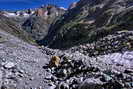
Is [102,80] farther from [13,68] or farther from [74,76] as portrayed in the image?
[13,68]

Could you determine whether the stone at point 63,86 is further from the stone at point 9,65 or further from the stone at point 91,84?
the stone at point 9,65

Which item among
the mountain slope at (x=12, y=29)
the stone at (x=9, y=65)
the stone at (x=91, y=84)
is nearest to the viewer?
the stone at (x=91, y=84)

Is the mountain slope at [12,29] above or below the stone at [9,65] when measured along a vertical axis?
above

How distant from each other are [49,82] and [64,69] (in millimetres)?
2323

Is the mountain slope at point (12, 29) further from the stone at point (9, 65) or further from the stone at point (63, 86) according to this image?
the stone at point (63, 86)

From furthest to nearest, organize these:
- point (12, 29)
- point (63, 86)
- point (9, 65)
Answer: point (12, 29) → point (9, 65) → point (63, 86)

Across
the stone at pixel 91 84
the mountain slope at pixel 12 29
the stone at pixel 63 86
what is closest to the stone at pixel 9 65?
the stone at pixel 63 86

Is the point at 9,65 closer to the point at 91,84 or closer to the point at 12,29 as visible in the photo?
the point at 91,84

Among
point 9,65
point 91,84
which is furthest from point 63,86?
point 9,65

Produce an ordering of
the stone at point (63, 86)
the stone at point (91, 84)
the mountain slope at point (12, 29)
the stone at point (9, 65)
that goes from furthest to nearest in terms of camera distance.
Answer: the mountain slope at point (12, 29)
the stone at point (9, 65)
the stone at point (63, 86)
the stone at point (91, 84)

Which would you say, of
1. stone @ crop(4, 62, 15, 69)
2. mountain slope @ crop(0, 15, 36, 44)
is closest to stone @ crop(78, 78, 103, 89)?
stone @ crop(4, 62, 15, 69)

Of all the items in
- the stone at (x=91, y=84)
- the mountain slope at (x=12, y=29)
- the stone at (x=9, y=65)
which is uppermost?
→ the mountain slope at (x=12, y=29)

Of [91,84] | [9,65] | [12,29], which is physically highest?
[12,29]

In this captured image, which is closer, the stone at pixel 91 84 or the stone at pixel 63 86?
the stone at pixel 91 84
